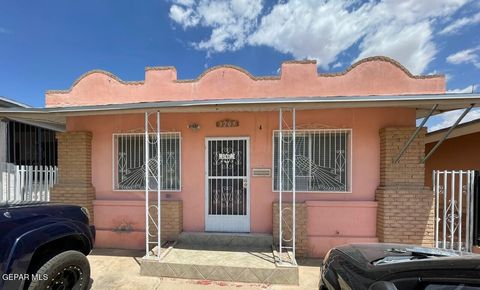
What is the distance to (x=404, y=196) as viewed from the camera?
5074 millimetres

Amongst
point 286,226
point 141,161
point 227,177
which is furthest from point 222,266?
point 141,161

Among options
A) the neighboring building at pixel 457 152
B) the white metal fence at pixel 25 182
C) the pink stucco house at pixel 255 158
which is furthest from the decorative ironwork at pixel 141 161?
the neighboring building at pixel 457 152

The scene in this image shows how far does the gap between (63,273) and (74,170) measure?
321 cm

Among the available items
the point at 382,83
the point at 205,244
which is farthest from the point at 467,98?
the point at 205,244

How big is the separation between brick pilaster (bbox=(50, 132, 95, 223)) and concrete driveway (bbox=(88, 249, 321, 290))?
1.50 meters

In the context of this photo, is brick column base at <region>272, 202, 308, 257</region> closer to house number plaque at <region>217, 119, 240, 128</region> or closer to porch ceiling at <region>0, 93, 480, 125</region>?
house number plaque at <region>217, 119, 240, 128</region>

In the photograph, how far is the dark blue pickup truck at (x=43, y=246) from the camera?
9.11 ft

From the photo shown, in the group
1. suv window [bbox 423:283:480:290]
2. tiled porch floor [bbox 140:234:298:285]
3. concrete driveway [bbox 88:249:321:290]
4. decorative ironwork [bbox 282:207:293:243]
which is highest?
suv window [bbox 423:283:480:290]

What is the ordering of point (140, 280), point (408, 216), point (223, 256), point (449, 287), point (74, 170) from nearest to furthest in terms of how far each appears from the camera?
point (449, 287) < point (140, 280) < point (223, 256) < point (408, 216) < point (74, 170)

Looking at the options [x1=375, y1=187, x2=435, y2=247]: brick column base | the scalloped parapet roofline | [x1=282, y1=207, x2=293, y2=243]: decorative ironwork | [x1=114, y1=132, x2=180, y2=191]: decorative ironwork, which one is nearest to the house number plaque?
the scalloped parapet roofline

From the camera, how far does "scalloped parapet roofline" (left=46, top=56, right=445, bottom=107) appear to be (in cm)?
550

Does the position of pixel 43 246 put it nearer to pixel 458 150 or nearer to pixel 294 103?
pixel 294 103

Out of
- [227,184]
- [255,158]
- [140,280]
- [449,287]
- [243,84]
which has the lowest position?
[140,280]

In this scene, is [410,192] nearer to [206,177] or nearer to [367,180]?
[367,180]
